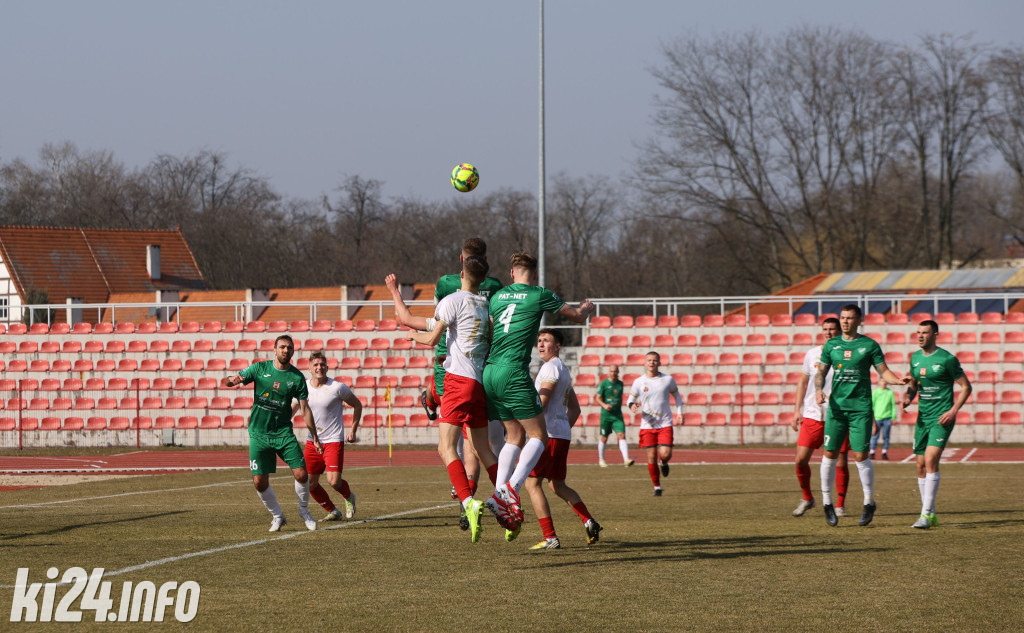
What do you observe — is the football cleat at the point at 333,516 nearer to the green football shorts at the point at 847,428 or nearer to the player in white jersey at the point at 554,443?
the player in white jersey at the point at 554,443

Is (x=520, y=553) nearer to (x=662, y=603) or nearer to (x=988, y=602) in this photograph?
(x=662, y=603)

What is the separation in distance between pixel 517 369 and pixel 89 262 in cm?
5346

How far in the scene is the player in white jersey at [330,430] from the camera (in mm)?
13055

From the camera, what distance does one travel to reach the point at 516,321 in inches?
355

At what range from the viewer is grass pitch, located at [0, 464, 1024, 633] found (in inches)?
267

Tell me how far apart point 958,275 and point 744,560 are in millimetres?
39571

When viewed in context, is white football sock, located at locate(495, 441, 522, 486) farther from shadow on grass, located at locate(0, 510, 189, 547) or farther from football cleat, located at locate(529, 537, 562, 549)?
shadow on grass, located at locate(0, 510, 189, 547)

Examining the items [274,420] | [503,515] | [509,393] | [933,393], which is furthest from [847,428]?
[274,420]

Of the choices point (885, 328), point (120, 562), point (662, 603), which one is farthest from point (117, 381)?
point (662, 603)

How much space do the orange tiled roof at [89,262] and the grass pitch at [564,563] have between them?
44.1 meters

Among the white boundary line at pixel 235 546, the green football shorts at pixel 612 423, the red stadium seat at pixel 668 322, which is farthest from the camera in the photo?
the red stadium seat at pixel 668 322

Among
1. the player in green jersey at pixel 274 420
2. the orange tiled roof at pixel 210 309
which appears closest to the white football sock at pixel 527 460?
the player in green jersey at pixel 274 420

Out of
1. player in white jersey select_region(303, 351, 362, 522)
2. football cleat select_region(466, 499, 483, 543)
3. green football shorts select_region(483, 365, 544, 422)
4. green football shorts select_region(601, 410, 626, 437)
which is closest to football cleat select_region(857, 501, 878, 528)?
green football shorts select_region(483, 365, 544, 422)

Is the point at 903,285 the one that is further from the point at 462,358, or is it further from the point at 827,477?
the point at 462,358
